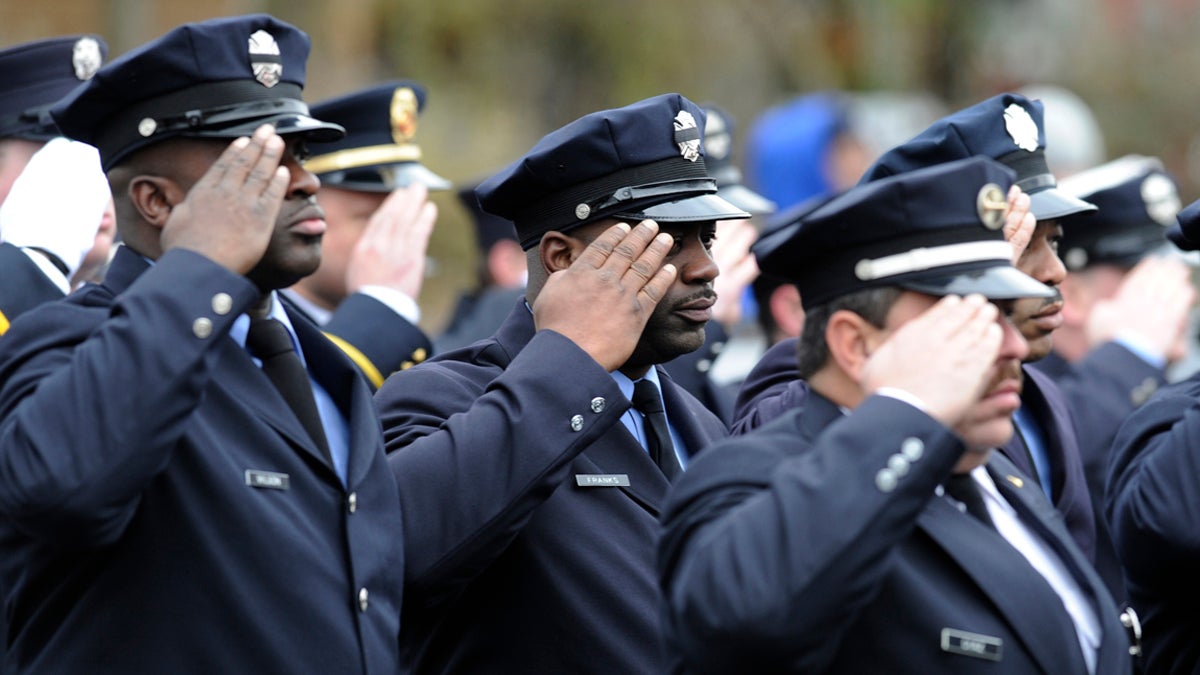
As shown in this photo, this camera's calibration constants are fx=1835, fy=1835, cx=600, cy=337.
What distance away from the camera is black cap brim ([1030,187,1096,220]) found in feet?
14.9

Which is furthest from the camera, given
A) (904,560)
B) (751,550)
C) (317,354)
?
(317,354)

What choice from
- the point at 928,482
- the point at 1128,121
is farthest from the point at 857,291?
the point at 1128,121

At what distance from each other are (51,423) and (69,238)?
5.21 ft

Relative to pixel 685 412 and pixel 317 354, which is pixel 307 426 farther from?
pixel 685 412

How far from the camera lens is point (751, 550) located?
274cm

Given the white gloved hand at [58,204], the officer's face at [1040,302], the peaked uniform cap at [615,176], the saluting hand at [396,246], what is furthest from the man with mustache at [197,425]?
the saluting hand at [396,246]

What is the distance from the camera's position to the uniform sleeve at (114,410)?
298cm

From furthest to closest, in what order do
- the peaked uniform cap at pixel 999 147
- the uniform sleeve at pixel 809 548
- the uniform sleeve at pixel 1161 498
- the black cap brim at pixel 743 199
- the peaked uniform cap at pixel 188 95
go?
the black cap brim at pixel 743 199 → the peaked uniform cap at pixel 999 147 → the uniform sleeve at pixel 1161 498 → the peaked uniform cap at pixel 188 95 → the uniform sleeve at pixel 809 548

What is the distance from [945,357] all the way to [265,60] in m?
1.50

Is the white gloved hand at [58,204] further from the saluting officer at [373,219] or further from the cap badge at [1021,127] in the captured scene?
the cap badge at [1021,127]

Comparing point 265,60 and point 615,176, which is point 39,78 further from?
point 615,176

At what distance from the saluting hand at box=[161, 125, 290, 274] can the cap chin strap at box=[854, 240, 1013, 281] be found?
1046 mm

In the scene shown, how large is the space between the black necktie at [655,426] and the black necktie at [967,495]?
90 centimetres

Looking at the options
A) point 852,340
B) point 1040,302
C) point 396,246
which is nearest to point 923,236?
point 852,340
